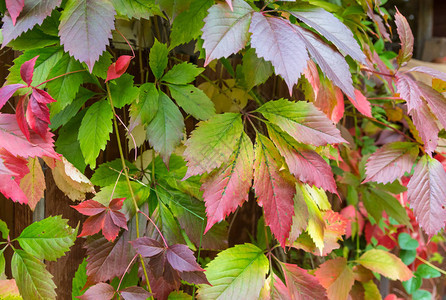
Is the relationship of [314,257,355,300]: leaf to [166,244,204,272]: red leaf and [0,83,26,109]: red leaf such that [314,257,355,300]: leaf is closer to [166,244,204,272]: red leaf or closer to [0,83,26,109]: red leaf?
[166,244,204,272]: red leaf

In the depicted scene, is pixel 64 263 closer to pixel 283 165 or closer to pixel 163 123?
pixel 163 123

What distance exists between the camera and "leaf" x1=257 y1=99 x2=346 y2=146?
62 cm

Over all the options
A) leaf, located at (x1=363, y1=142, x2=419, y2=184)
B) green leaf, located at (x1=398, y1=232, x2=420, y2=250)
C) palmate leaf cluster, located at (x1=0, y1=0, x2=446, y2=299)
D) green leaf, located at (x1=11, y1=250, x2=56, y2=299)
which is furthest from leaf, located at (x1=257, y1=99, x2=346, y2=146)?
green leaf, located at (x1=398, y1=232, x2=420, y2=250)

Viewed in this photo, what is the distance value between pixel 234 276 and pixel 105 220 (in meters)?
0.26

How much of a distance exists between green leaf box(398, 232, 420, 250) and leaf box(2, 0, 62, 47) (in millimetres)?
1265

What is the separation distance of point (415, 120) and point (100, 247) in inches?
24.1

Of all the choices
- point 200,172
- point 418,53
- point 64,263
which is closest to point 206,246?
point 200,172

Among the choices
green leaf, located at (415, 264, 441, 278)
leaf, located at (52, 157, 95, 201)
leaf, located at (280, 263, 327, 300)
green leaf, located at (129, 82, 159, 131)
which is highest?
green leaf, located at (129, 82, 159, 131)

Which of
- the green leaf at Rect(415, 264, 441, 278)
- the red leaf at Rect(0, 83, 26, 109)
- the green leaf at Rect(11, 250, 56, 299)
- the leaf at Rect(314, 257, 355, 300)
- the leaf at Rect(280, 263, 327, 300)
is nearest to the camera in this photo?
the red leaf at Rect(0, 83, 26, 109)

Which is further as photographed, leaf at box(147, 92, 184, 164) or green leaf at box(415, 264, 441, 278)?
green leaf at box(415, 264, 441, 278)

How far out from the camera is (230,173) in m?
0.61

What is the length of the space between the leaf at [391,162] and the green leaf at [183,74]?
1.36 feet

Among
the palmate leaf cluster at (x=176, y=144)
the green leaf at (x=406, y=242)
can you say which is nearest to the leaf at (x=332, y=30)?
the palmate leaf cluster at (x=176, y=144)

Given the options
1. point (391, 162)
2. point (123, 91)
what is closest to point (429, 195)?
point (391, 162)
